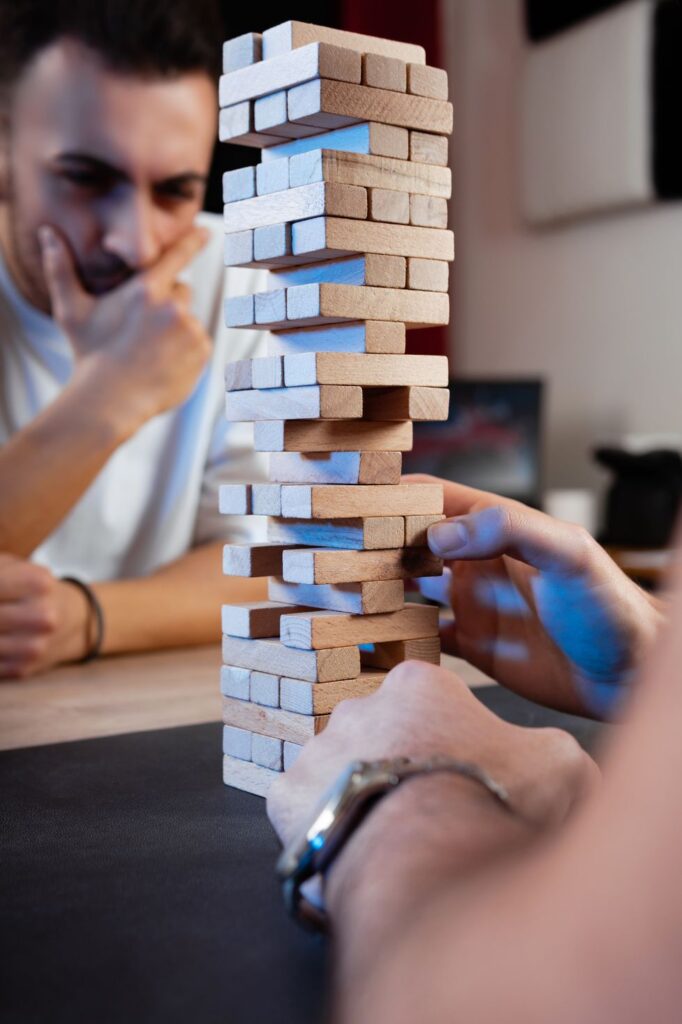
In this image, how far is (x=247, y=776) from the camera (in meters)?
1.02

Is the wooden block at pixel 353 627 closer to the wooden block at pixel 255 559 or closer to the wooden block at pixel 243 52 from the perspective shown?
the wooden block at pixel 255 559

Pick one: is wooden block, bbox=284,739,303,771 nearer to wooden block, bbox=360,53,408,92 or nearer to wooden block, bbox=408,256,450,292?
wooden block, bbox=408,256,450,292

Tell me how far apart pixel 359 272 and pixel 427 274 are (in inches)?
3.2

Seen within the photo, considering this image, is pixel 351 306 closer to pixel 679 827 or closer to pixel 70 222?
pixel 679 827

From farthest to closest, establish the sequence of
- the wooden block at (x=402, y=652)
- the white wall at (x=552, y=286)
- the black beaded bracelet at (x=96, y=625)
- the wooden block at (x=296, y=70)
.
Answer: the white wall at (x=552, y=286) → the black beaded bracelet at (x=96, y=625) → the wooden block at (x=402, y=652) → the wooden block at (x=296, y=70)

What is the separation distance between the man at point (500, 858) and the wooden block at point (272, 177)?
13.7 inches

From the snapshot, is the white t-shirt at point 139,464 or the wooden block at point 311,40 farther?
the white t-shirt at point 139,464

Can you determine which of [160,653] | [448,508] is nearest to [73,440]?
[160,653]

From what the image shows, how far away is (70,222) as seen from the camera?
7.59ft

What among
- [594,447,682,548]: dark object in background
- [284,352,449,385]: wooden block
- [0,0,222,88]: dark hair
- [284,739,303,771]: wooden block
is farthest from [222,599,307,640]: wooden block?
[594,447,682,548]: dark object in background

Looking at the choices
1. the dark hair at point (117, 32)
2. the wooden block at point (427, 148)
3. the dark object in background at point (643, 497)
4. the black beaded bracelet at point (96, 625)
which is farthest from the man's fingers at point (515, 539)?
the dark object in background at point (643, 497)

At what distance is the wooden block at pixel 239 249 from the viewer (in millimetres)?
1036

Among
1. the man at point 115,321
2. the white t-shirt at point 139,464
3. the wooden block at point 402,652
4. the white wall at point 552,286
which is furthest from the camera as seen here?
the white wall at point 552,286

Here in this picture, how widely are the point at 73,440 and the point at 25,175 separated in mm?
702
